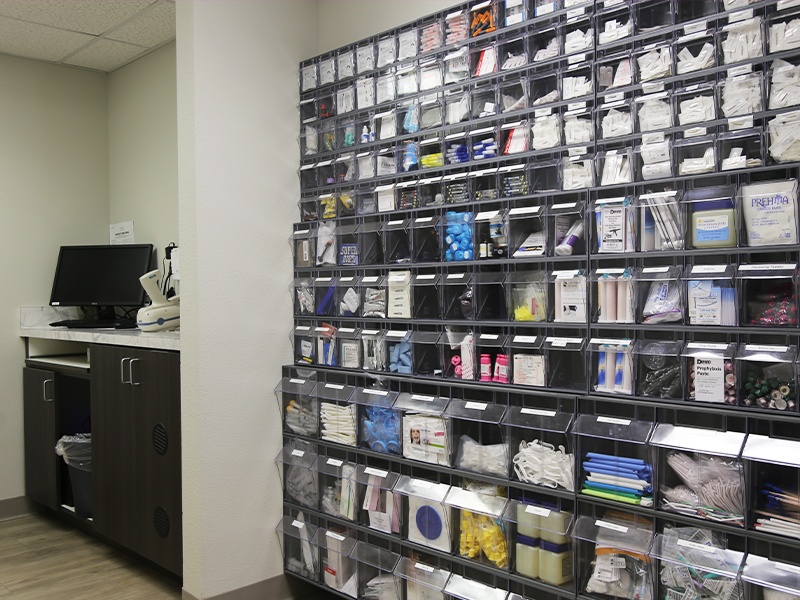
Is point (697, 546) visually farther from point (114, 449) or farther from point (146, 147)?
point (146, 147)

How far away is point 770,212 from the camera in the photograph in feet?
5.74

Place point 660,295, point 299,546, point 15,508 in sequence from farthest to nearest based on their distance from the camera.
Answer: point 15,508 < point 299,546 < point 660,295

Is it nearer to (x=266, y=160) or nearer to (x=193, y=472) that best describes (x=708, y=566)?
(x=193, y=472)

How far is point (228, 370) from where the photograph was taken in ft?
9.35

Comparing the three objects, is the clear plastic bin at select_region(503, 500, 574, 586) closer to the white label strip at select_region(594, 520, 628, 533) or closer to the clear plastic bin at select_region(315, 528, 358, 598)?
the white label strip at select_region(594, 520, 628, 533)

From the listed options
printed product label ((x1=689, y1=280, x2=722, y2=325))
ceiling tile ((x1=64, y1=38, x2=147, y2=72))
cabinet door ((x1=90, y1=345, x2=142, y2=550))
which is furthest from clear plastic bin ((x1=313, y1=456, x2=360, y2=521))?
ceiling tile ((x1=64, y1=38, x2=147, y2=72))

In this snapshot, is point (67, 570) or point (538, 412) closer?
point (538, 412)

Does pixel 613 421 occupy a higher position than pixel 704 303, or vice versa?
pixel 704 303

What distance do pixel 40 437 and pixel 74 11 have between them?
2.27 metres

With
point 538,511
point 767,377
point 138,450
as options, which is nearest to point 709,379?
point 767,377

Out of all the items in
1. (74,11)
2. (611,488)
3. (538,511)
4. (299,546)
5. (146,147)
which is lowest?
(299,546)

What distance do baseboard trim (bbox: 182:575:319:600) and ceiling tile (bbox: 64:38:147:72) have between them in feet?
9.66

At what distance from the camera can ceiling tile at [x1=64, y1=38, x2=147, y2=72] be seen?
13.2 feet

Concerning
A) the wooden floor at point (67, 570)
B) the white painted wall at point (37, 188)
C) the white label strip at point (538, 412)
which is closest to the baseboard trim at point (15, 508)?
the white painted wall at point (37, 188)
